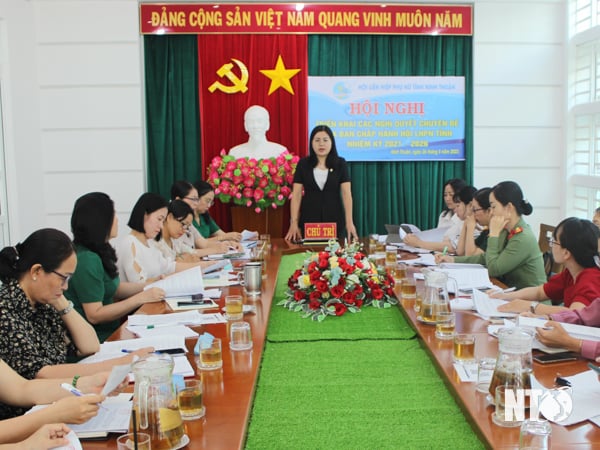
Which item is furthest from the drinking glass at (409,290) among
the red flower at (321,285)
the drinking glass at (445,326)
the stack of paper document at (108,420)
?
the stack of paper document at (108,420)

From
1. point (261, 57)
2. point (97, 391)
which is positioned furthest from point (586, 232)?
point (261, 57)

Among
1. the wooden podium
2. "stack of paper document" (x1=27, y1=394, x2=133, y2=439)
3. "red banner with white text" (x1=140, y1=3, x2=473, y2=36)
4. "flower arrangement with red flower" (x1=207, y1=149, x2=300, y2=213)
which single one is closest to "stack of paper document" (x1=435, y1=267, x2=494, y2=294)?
"stack of paper document" (x1=27, y1=394, x2=133, y2=439)

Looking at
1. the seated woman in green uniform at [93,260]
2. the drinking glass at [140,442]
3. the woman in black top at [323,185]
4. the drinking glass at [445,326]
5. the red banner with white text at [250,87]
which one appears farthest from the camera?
the red banner with white text at [250,87]

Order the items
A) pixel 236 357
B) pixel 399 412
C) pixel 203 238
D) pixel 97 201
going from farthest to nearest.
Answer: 1. pixel 203 238
2. pixel 97 201
3. pixel 236 357
4. pixel 399 412

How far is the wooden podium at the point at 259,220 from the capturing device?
5.50 m

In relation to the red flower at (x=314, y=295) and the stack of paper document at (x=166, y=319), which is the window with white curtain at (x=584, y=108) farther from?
the stack of paper document at (x=166, y=319)

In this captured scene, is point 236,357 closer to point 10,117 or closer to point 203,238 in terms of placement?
point 203,238

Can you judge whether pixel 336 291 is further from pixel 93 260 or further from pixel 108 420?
pixel 108 420

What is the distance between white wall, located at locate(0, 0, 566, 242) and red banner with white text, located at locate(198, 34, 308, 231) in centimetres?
62

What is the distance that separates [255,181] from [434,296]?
3162 mm

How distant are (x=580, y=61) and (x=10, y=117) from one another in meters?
4.93

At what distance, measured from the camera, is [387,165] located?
19.8 feet

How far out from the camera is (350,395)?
177 centimetres

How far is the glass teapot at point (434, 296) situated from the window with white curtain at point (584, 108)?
3655mm
